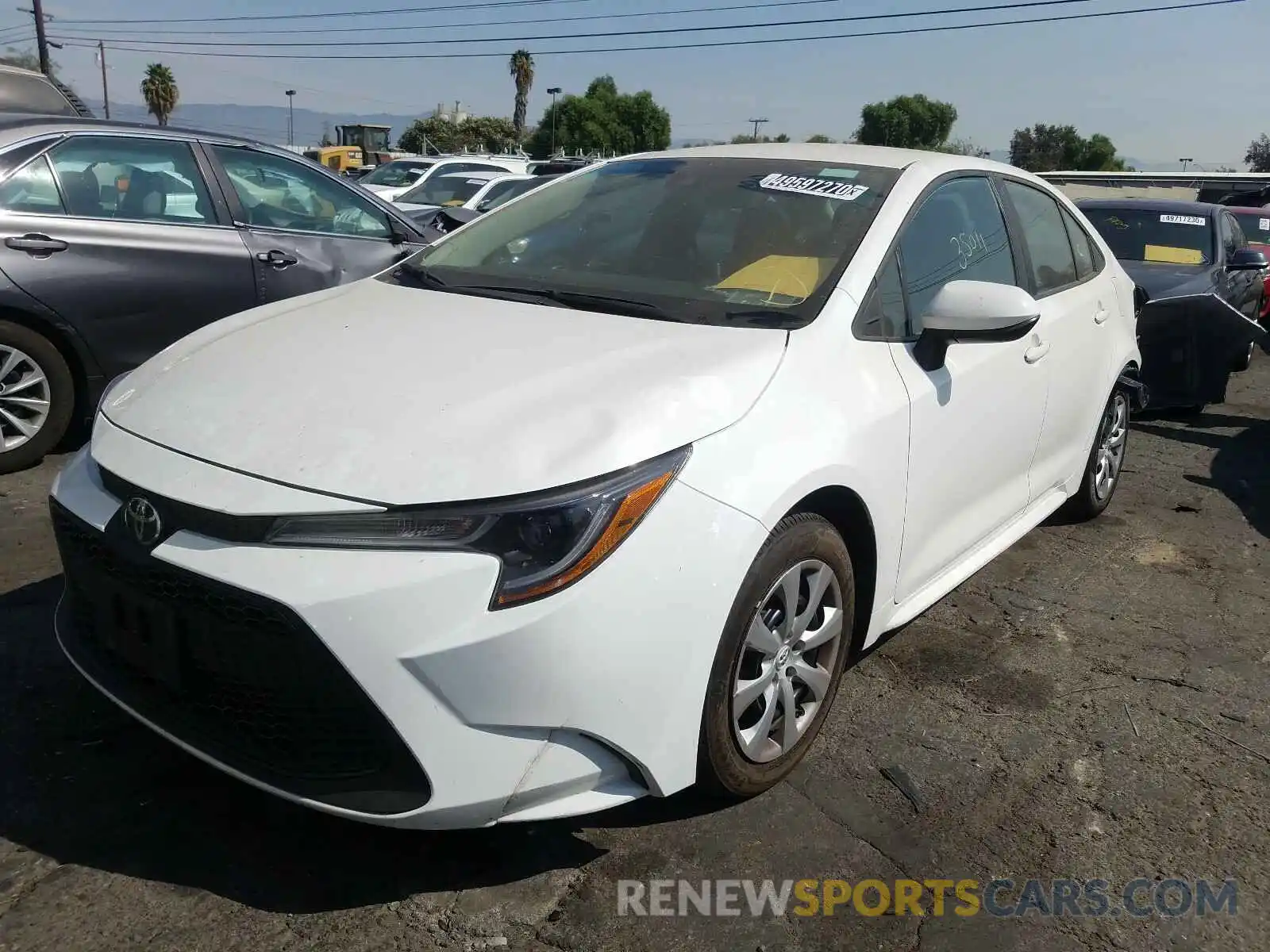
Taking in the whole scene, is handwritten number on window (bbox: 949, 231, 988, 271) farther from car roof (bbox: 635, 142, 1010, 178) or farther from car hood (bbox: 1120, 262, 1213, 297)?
car hood (bbox: 1120, 262, 1213, 297)

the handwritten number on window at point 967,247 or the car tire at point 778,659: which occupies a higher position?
the handwritten number on window at point 967,247

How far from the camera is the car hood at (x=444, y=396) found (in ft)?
6.84

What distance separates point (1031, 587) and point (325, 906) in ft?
9.92

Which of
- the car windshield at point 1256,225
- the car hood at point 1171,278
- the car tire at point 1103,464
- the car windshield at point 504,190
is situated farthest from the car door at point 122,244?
the car windshield at point 1256,225

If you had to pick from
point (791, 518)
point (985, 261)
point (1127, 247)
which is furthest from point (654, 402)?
point (1127, 247)

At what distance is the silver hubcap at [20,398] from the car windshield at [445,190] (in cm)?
944

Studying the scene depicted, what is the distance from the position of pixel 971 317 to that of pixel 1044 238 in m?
1.47

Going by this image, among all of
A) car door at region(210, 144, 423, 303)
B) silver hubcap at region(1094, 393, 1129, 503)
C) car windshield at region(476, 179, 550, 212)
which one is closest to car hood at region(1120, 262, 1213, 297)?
silver hubcap at region(1094, 393, 1129, 503)

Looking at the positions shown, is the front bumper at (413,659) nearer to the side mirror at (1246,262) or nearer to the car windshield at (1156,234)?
the side mirror at (1246,262)

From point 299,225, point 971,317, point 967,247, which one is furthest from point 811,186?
point 299,225

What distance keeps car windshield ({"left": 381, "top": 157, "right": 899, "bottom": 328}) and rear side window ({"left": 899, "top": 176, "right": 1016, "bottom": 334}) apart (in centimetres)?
17

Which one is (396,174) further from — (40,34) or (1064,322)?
(40,34)

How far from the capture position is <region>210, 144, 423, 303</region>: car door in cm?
545

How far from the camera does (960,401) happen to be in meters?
3.14
